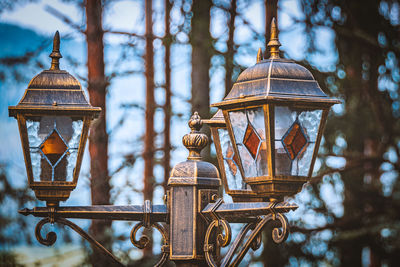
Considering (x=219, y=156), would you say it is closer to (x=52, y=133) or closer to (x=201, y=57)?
(x=52, y=133)

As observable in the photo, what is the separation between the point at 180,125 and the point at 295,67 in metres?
7.27

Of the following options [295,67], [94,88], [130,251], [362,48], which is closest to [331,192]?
[362,48]

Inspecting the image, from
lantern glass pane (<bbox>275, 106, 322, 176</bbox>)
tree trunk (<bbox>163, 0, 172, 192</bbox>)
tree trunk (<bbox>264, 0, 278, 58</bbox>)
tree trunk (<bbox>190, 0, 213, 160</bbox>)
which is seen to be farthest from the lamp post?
tree trunk (<bbox>163, 0, 172, 192</bbox>)

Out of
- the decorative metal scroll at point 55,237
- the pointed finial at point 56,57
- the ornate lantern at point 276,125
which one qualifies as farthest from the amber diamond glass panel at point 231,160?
the pointed finial at point 56,57

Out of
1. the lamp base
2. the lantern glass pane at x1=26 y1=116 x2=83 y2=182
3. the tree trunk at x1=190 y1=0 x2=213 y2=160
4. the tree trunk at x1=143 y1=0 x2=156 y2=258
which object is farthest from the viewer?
the tree trunk at x1=143 y1=0 x2=156 y2=258

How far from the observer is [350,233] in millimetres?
7770

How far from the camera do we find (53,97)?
3.34 metres

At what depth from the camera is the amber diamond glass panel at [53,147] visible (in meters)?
3.34

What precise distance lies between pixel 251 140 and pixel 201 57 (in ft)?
18.0

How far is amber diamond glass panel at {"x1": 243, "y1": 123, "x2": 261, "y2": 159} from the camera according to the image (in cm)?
281

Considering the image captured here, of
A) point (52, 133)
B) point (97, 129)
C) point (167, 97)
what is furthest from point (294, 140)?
point (167, 97)

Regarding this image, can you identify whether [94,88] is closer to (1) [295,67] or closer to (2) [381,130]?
(2) [381,130]

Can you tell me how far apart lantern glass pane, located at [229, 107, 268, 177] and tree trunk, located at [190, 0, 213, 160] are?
4.96 m

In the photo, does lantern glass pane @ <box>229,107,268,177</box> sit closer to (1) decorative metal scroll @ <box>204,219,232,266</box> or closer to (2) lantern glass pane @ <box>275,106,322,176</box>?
(2) lantern glass pane @ <box>275,106,322,176</box>
